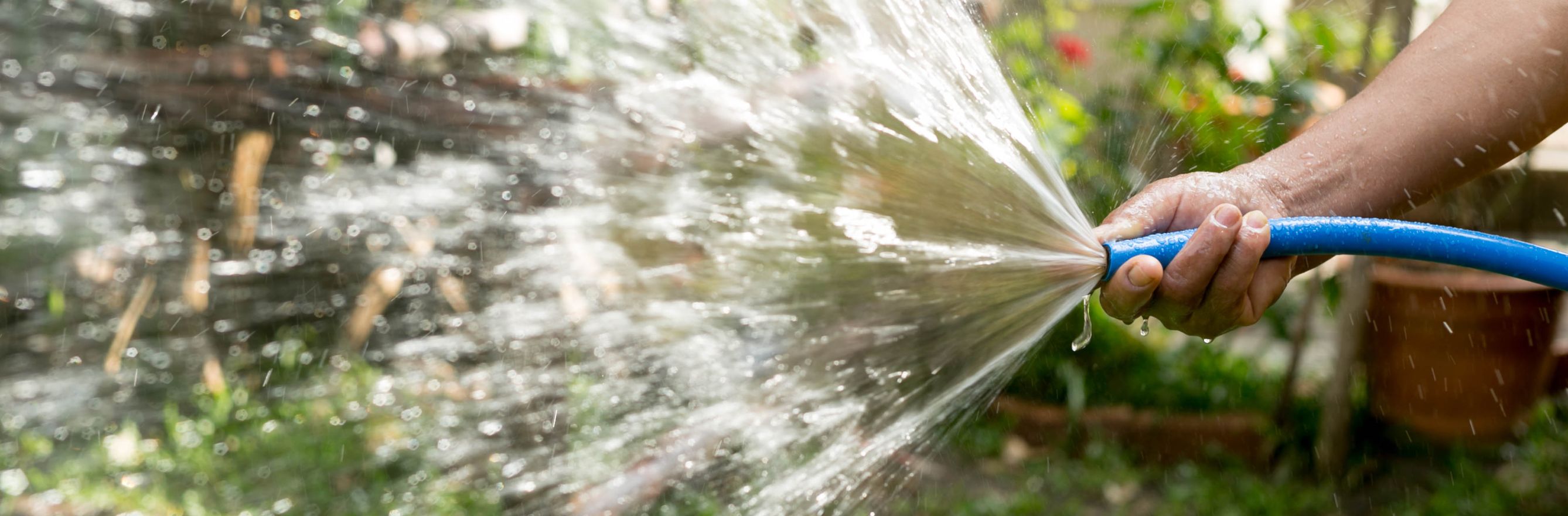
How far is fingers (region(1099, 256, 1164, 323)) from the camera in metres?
1.32

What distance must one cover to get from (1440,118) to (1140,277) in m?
0.47

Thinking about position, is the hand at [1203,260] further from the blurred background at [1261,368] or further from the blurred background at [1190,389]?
the blurred background at [1261,368]

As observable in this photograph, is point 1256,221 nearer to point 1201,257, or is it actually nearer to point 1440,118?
point 1201,257

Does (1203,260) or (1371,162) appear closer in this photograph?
(1203,260)

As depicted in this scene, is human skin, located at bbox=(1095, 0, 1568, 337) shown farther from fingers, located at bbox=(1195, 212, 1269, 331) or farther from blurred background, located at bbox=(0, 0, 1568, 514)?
blurred background, located at bbox=(0, 0, 1568, 514)

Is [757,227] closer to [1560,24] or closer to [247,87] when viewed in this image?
[1560,24]

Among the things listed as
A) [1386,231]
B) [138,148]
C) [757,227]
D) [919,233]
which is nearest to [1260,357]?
[757,227]

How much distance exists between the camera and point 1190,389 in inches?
155

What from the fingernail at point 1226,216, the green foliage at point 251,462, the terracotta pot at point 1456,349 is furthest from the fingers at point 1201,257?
the terracotta pot at point 1456,349

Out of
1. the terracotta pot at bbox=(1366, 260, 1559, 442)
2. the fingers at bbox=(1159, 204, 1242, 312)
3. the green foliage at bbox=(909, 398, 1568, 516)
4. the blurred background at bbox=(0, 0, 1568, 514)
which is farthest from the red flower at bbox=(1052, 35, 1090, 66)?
the fingers at bbox=(1159, 204, 1242, 312)

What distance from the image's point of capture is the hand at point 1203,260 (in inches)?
52.3

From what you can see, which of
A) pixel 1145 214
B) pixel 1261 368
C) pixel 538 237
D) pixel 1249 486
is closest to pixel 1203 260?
pixel 1145 214

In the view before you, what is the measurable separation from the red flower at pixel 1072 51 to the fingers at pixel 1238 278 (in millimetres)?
2451

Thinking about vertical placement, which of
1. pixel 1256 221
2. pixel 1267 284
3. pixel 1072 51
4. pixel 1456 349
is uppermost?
pixel 1256 221
